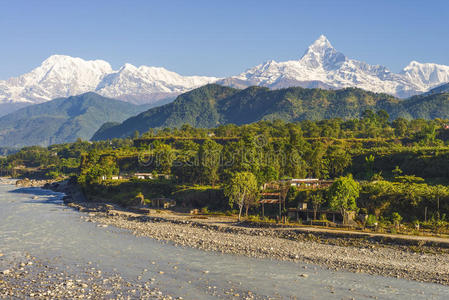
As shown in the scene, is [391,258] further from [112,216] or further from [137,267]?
[112,216]

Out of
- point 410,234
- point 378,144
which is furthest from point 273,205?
point 378,144

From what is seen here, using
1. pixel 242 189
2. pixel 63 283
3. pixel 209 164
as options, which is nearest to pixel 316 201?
pixel 242 189

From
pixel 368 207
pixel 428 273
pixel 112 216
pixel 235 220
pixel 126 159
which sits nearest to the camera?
pixel 428 273

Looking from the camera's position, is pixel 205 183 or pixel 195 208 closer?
pixel 195 208

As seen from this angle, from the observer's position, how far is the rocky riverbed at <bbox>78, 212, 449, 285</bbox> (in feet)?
130

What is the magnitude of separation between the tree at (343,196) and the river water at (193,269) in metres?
17.8

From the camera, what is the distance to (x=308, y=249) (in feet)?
158

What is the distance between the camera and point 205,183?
97375mm

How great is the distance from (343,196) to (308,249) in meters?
12.6

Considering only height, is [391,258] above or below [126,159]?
below

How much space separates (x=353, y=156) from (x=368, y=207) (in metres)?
49.5

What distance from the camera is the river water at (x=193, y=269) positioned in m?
34.2

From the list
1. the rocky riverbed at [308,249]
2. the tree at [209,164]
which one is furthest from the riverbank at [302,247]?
the tree at [209,164]

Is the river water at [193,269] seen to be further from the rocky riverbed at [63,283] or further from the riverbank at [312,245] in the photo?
the riverbank at [312,245]
